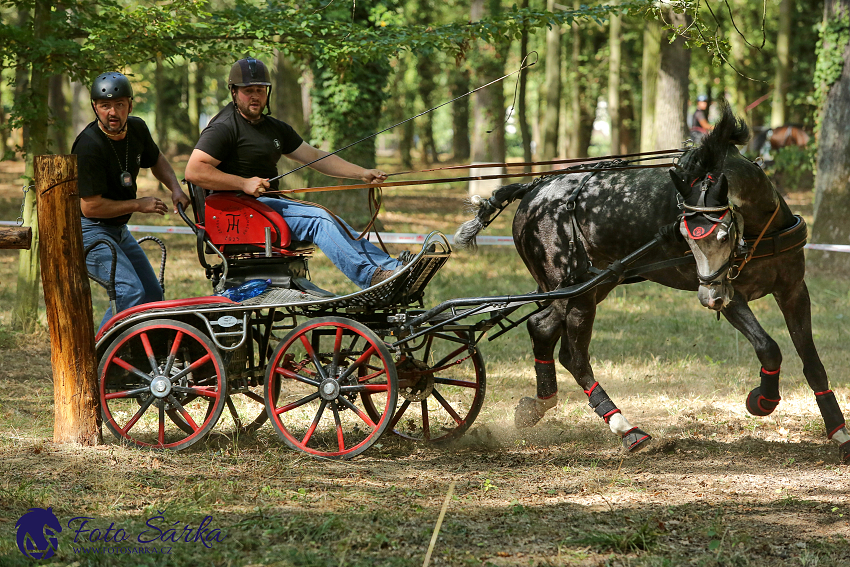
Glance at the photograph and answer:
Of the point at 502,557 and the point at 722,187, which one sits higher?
the point at 722,187

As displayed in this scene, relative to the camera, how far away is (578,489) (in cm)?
453

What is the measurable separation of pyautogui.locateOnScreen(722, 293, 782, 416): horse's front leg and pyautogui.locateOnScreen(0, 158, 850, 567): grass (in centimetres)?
28

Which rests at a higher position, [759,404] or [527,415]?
[759,404]

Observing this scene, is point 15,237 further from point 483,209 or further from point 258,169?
point 483,209

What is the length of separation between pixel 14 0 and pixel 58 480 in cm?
450

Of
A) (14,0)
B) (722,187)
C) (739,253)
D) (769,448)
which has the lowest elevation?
(769,448)

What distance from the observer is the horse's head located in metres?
4.70

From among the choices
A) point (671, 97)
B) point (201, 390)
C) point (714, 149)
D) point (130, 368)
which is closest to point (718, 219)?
point (714, 149)

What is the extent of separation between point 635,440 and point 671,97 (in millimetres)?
9675

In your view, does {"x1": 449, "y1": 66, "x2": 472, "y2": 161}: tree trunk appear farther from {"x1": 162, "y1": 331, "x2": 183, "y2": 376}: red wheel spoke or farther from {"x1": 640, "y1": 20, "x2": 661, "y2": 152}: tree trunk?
{"x1": 162, "y1": 331, "x2": 183, "y2": 376}: red wheel spoke

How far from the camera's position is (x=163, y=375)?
5.06 metres

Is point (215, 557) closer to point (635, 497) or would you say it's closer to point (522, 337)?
point (635, 497)

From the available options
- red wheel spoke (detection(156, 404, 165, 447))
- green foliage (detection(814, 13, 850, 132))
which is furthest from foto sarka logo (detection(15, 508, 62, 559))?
green foliage (detection(814, 13, 850, 132))

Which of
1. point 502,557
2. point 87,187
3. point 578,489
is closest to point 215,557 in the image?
point 502,557
